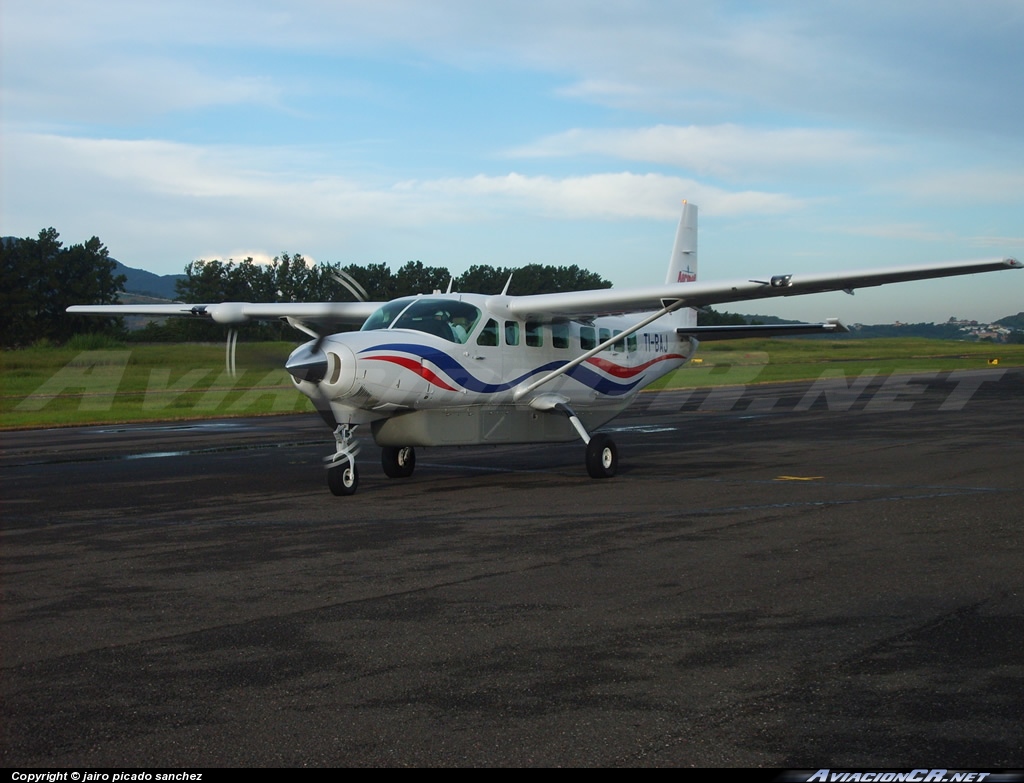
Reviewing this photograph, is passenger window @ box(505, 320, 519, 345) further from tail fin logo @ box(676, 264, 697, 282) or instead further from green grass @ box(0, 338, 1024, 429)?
tail fin logo @ box(676, 264, 697, 282)

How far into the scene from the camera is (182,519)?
1203cm

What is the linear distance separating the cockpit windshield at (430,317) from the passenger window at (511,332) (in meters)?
0.70

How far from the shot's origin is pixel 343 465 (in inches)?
550

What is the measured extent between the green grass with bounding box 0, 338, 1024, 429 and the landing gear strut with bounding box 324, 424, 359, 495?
201 cm

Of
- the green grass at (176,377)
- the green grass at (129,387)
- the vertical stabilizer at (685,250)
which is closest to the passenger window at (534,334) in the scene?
the green grass at (176,377)

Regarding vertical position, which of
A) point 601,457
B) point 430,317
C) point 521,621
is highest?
point 430,317

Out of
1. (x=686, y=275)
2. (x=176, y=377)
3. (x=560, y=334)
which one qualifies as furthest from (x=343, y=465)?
(x=176, y=377)

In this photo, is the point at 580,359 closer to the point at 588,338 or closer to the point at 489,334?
the point at 588,338

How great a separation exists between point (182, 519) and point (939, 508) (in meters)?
8.44

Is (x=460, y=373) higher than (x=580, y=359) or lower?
lower

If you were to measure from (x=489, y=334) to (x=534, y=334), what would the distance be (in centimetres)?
116

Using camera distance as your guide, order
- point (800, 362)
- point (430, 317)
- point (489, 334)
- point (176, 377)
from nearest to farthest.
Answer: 1. point (430, 317)
2. point (489, 334)
3. point (176, 377)
4. point (800, 362)

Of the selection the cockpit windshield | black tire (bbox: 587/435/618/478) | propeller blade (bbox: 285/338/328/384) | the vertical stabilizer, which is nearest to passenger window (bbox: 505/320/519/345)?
the cockpit windshield

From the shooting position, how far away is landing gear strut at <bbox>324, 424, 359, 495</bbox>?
13898 millimetres
